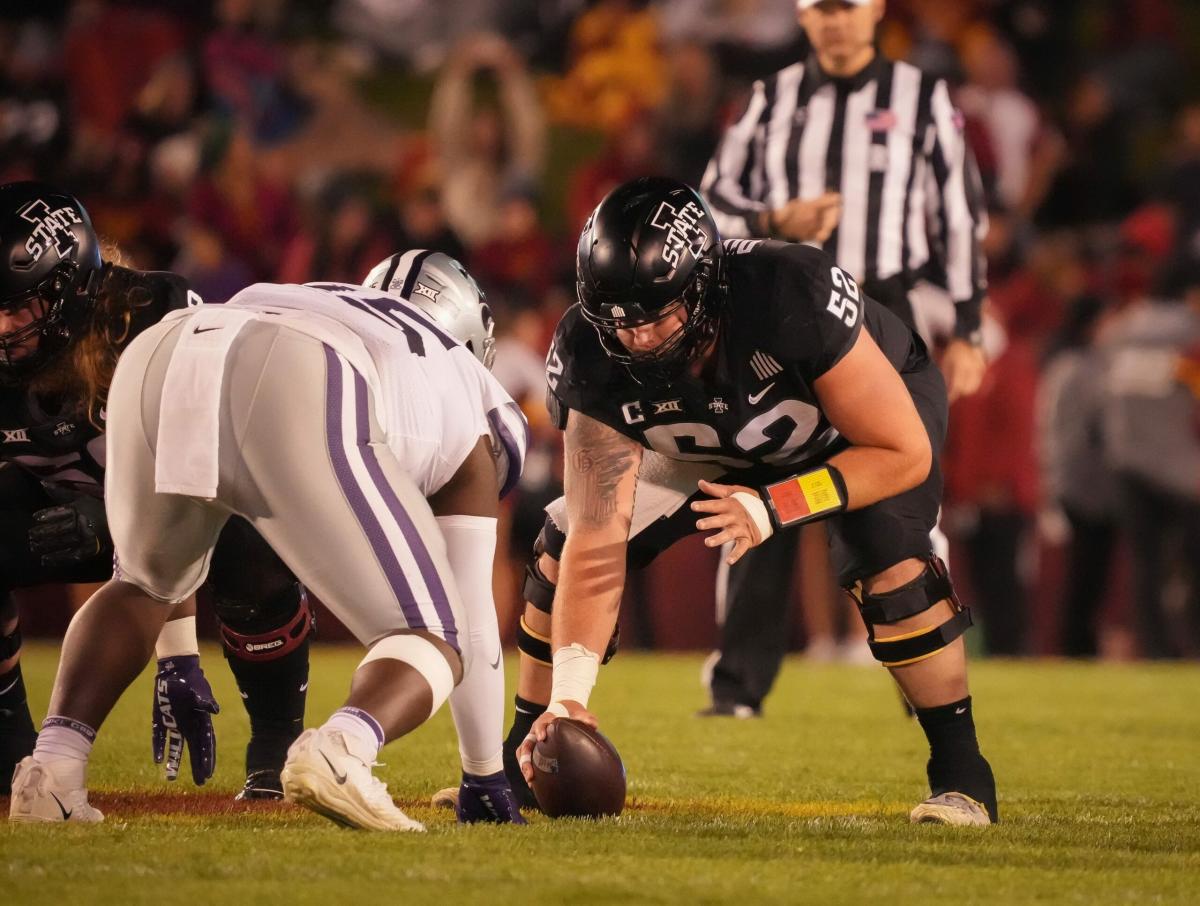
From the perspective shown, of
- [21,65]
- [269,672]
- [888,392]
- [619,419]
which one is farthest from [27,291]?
[21,65]

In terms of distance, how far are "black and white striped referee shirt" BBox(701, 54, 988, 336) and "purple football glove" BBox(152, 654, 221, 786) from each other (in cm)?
242

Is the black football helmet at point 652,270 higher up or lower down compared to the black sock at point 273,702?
higher up

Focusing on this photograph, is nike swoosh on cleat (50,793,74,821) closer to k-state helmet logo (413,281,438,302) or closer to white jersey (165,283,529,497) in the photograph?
white jersey (165,283,529,497)

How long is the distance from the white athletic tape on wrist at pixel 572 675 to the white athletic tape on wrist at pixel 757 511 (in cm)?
47

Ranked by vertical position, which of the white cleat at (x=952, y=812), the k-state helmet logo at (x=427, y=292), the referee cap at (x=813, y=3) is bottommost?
the white cleat at (x=952, y=812)

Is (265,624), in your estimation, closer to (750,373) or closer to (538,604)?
(538,604)

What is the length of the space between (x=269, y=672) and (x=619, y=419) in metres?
0.99

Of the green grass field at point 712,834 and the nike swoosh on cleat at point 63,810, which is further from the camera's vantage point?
the nike swoosh on cleat at point 63,810

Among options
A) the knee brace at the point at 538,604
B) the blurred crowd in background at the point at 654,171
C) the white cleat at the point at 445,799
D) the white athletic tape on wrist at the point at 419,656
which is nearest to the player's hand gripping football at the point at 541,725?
the white cleat at the point at 445,799

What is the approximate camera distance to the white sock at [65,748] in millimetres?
3354

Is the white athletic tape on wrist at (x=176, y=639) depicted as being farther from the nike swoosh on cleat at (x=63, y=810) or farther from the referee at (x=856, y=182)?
the referee at (x=856, y=182)

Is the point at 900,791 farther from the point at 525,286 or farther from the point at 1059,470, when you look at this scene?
the point at 525,286

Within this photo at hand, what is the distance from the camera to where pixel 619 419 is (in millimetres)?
3869

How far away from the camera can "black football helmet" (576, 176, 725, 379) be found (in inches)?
141
